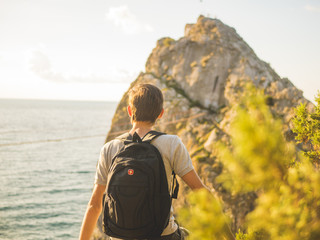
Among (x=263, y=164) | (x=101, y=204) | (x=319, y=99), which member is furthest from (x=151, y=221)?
(x=319, y=99)

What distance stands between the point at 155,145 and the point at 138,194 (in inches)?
16.6

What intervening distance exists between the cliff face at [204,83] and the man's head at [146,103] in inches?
494

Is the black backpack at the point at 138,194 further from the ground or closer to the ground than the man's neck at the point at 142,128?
closer to the ground

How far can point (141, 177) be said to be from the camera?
201cm

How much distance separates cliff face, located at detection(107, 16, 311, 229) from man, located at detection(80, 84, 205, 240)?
1239 cm

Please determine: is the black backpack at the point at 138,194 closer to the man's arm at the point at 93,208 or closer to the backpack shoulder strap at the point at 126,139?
the backpack shoulder strap at the point at 126,139

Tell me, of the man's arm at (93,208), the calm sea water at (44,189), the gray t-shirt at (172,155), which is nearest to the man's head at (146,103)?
the gray t-shirt at (172,155)

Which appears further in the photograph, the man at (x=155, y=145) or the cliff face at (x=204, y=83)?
the cliff face at (x=204, y=83)

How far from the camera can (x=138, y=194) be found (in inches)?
78.6

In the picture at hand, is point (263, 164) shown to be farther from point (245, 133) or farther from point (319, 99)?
point (319, 99)

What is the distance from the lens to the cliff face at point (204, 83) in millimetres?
16047

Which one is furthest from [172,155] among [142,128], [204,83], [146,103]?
[204,83]

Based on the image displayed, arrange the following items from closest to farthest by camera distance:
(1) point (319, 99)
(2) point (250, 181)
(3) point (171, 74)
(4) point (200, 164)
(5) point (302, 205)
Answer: (2) point (250, 181)
(5) point (302, 205)
(1) point (319, 99)
(4) point (200, 164)
(3) point (171, 74)

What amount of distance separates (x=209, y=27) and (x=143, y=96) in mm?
20278
